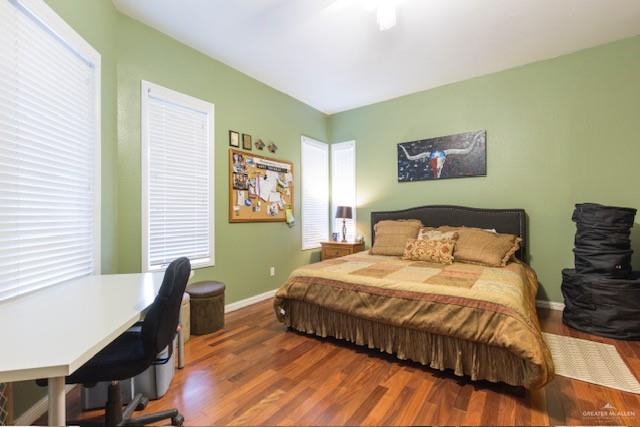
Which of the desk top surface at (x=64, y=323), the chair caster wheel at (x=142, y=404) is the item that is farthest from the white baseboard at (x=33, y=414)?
the desk top surface at (x=64, y=323)

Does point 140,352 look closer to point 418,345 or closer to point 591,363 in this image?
point 418,345

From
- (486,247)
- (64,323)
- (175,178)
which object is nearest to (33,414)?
(64,323)

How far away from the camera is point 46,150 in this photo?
1.74 meters

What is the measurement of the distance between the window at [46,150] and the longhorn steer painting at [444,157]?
3543mm

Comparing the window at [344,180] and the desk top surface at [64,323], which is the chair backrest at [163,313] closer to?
the desk top surface at [64,323]

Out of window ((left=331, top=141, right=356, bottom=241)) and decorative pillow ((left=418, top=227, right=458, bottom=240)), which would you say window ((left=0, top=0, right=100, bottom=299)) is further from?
window ((left=331, top=141, right=356, bottom=241))

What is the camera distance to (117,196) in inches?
97.2

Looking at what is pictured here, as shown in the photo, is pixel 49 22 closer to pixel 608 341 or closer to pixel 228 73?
pixel 228 73

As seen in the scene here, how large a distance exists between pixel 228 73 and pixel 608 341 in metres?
4.52

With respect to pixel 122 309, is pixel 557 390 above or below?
below

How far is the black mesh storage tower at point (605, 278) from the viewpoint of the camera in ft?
8.13

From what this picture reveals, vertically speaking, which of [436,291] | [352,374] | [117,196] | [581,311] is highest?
[117,196]

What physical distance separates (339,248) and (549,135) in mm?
2853

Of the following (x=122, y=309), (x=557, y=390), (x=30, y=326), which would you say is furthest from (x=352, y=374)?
(x=30, y=326)
